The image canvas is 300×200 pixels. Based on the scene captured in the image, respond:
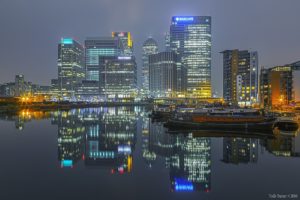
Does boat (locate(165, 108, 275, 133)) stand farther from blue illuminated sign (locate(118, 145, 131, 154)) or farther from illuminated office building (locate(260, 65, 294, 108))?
illuminated office building (locate(260, 65, 294, 108))

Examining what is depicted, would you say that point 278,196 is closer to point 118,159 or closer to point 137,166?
point 137,166

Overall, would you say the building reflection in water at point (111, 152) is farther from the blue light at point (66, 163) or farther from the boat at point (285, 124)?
the boat at point (285, 124)

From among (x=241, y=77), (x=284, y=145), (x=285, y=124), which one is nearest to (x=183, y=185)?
(x=284, y=145)

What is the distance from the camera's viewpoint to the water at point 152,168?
59.5 ft

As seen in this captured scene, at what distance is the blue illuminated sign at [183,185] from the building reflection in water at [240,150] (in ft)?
25.2

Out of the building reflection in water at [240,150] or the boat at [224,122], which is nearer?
the building reflection in water at [240,150]

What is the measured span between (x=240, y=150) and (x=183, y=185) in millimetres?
14213

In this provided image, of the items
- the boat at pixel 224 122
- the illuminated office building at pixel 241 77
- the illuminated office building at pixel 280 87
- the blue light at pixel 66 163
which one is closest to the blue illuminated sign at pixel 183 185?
the blue light at pixel 66 163

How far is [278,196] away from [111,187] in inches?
395

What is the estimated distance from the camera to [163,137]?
141 feet

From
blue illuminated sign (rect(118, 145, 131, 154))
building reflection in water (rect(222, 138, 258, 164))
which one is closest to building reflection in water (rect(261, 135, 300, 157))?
building reflection in water (rect(222, 138, 258, 164))

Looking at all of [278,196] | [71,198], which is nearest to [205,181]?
[278,196]

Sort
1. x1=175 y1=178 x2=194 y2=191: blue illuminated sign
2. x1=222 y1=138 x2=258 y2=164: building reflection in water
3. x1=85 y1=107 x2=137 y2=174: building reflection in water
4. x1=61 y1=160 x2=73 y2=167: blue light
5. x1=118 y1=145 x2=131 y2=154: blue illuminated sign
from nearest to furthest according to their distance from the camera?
x1=175 y1=178 x2=194 y2=191: blue illuminated sign, x1=61 y1=160 x2=73 y2=167: blue light, x1=85 y1=107 x2=137 y2=174: building reflection in water, x1=222 y1=138 x2=258 y2=164: building reflection in water, x1=118 y1=145 x2=131 y2=154: blue illuminated sign

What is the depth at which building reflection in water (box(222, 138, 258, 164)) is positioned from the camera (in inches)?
1077
